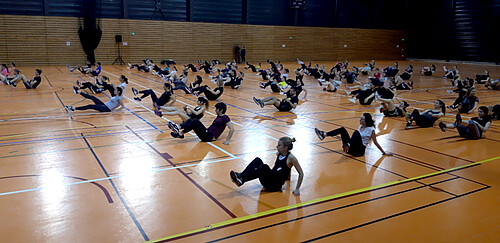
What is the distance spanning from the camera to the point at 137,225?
479cm

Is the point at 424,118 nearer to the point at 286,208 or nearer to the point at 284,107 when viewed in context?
the point at 284,107

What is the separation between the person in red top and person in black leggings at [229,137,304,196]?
9.43 feet

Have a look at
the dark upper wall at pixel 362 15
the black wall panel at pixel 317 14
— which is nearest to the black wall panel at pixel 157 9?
the dark upper wall at pixel 362 15

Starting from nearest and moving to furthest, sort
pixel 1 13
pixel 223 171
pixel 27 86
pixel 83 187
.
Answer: pixel 83 187 → pixel 223 171 → pixel 27 86 → pixel 1 13

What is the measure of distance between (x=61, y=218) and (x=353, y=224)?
3.79 metres

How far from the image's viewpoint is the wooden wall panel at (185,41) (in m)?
29.2

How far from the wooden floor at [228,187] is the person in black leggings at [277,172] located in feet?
0.60

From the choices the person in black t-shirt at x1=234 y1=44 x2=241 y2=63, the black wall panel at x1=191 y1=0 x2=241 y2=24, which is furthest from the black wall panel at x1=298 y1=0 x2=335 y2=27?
the person in black t-shirt at x1=234 y1=44 x2=241 y2=63

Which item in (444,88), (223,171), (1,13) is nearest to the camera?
(223,171)

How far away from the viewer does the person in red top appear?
28.2 feet

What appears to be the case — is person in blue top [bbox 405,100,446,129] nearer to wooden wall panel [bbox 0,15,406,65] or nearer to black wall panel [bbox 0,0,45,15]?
wooden wall panel [bbox 0,15,406,65]

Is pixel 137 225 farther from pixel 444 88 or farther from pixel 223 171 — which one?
pixel 444 88

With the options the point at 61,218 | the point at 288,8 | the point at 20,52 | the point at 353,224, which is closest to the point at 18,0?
the point at 20,52

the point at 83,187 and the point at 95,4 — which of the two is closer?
the point at 83,187
